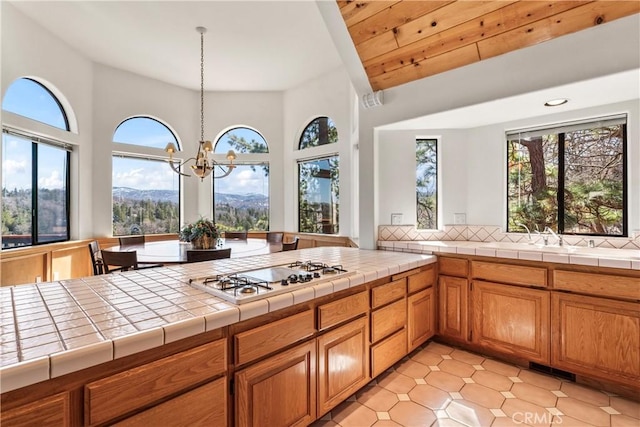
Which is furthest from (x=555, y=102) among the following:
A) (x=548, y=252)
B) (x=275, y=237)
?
(x=275, y=237)

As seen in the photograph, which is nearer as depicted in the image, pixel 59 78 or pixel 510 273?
pixel 510 273

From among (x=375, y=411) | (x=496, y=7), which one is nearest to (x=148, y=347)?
(x=375, y=411)

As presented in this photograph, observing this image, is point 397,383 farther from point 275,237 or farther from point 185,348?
point 275,237

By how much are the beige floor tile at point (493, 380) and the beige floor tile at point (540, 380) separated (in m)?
0.15

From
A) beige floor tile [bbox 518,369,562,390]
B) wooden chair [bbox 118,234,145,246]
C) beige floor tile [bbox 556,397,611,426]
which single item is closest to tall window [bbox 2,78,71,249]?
wooden chair [bbox 118,234,145,246]

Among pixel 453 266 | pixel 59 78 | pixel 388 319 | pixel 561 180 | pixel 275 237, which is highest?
pixel 59 78

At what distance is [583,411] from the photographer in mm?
1845

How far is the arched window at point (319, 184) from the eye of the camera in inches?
195

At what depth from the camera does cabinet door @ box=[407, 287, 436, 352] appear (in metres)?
2.36

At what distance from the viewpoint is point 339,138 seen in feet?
15.5

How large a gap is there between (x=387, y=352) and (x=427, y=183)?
72.5 inches

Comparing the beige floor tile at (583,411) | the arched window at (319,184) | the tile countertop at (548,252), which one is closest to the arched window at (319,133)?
the arched window at (319,184)

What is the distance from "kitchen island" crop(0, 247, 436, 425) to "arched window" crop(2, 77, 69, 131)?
3305mm

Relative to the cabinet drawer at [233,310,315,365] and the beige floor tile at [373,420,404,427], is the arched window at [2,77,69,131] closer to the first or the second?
the cabinet drawer at [233,310,315,365]
